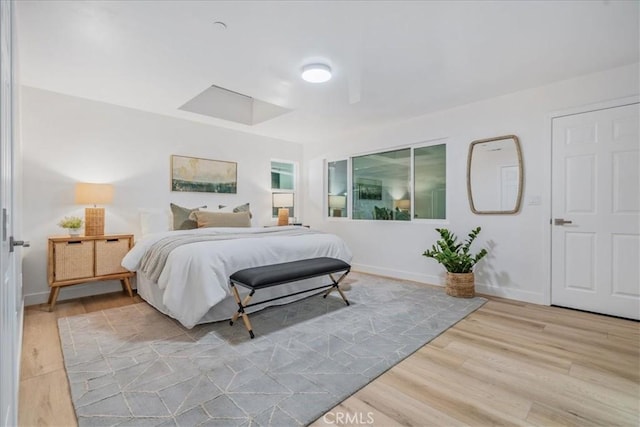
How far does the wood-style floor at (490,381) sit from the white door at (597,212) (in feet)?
1.26

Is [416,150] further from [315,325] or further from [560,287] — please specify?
[315,325]

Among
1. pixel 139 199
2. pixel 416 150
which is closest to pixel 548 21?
pixel 416 150

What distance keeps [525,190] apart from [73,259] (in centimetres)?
497

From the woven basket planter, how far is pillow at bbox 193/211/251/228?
9.21 feet

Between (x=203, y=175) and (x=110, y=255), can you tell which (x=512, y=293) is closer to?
(x=203, y=175)

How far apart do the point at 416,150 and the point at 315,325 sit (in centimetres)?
299

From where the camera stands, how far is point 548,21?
222 centimetres

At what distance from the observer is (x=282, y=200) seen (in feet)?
18.1

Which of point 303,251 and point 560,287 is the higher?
point 303,251

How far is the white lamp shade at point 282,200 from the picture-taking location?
5.50m

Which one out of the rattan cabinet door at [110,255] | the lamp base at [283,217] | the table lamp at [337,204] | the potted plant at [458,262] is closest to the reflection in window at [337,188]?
the table lamp at [337,204]

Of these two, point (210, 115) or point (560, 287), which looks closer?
point (560, 287)

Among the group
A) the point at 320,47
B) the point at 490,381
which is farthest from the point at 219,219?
the point at 490,381

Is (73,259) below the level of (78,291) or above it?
above
